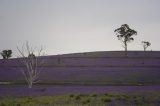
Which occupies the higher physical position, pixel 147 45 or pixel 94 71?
pixel 147 45

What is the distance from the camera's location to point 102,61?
272 feet

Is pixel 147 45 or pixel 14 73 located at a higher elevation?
pixel 147 45

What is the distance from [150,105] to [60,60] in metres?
68.6

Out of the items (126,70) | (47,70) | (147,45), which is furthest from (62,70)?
(147,45)

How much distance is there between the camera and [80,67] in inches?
2864

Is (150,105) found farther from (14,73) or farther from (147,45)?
(147,45)

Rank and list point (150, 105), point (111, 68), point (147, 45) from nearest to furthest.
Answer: point (150, 105)
point (111, 68)
point (147, 45)

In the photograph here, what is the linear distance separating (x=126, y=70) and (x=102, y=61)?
16932 millimetres

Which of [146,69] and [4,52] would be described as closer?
[146,69]

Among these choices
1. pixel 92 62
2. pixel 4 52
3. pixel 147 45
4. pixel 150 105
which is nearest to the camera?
pixel 150 105

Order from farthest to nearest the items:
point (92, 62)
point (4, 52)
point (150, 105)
Result: 1. point (4, 52)
2. point (92, 62)
3. point (150, 105)

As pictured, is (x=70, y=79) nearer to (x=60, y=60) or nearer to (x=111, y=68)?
(x=111, y=68)

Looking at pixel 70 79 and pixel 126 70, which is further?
pixel 126 70

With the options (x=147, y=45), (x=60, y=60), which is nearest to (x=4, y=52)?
(x=60, y=60)
